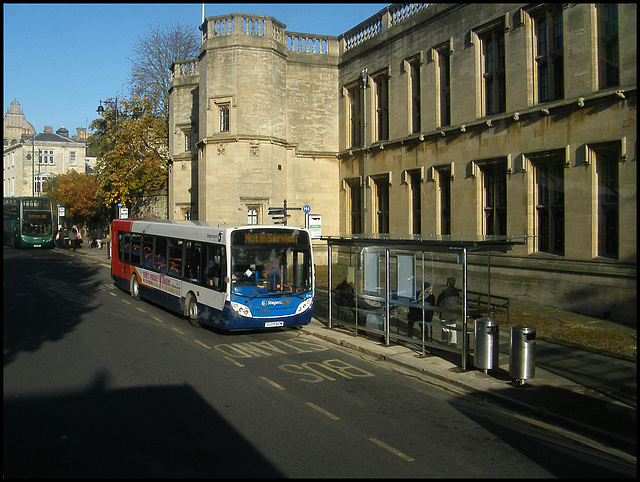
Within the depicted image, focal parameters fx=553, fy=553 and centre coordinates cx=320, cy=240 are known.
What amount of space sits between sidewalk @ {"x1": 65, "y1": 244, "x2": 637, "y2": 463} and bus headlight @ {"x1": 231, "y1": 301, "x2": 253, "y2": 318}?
6.63 feet

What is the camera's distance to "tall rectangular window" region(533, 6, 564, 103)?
656 inches

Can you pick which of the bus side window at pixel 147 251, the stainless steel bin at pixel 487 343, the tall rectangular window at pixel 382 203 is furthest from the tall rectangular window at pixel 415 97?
the stainless steel bin at pixel 487 343

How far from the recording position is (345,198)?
95.6 feet

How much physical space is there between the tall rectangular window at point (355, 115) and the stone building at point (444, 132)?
95mm

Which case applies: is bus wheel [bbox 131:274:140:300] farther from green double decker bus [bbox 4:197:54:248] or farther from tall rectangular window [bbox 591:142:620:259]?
green double decker bus [bbox 4:197:54:248]

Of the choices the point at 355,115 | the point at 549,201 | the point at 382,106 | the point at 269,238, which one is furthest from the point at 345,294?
the point at 355,115

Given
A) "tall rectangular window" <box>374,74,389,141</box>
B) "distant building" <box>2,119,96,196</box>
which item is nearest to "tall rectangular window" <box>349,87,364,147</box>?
"tall rectangular window" <box>374,74,389,141</box>

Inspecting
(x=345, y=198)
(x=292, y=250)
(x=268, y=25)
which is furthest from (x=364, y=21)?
(x=292, y=250)

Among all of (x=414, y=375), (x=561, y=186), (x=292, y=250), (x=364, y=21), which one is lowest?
(x=414, y=375)

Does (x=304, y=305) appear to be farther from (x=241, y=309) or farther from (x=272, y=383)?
(x=272, y=383)

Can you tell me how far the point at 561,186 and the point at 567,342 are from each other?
6378 millimetres

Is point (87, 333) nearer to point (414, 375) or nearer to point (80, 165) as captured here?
point (414, 375)

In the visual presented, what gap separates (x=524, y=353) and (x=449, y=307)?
7.57 ft

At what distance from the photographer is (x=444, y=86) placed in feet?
71.6
